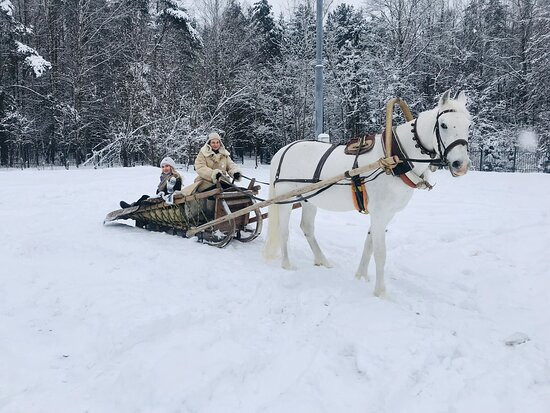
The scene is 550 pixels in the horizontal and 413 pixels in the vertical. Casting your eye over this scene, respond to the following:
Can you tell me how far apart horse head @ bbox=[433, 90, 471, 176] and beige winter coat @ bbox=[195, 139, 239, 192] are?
331 centimetres

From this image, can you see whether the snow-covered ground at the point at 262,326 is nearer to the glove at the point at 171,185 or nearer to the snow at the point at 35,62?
the glove at the point at 171,185

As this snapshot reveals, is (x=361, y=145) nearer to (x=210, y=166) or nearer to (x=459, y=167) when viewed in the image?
(x=459, y=167)

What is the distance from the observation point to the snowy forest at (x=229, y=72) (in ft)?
70.0

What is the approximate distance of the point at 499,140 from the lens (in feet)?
78.6

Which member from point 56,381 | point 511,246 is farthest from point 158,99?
point 56,381

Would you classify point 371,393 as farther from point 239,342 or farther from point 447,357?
point 239,342

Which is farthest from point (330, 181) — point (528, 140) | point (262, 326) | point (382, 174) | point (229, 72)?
point (528, 140)

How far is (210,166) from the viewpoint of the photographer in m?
6.88

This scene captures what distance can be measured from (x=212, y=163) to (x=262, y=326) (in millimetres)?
3666

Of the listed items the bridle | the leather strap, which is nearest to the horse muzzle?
the bridle

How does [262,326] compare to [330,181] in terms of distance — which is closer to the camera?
[262,326]

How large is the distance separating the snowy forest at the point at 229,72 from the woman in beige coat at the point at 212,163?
1330 centimetres

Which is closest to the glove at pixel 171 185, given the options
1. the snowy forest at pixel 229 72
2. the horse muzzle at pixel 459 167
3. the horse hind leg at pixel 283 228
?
the horse hind leg at pixel 283 228

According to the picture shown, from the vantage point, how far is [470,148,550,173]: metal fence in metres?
23.4
